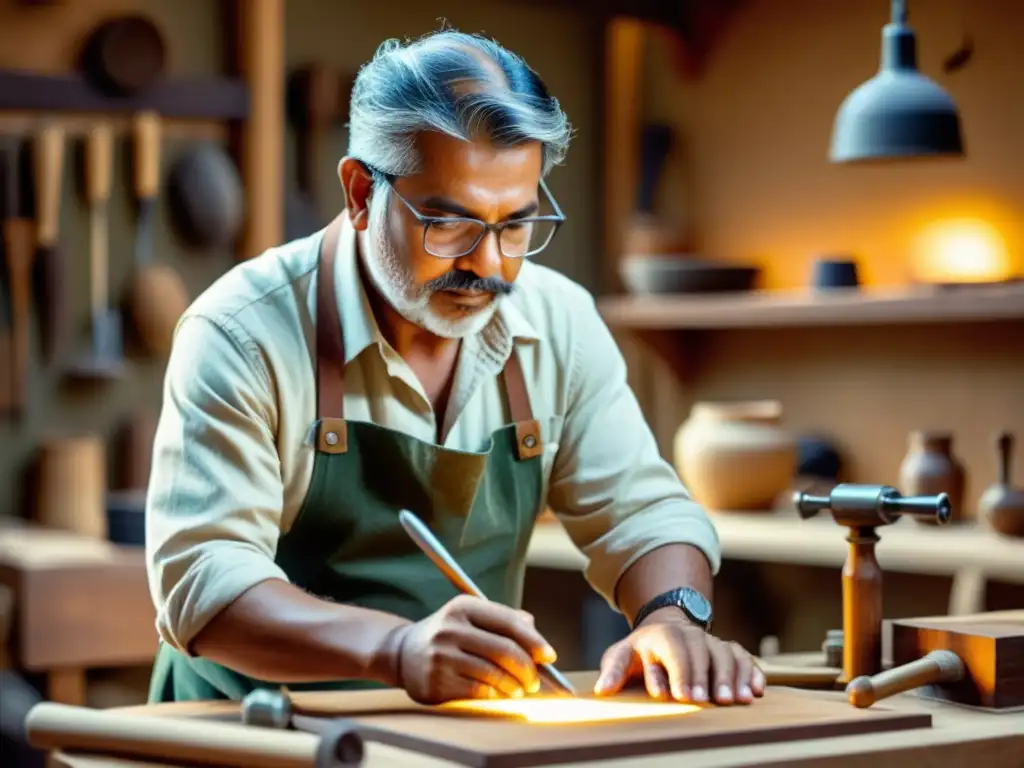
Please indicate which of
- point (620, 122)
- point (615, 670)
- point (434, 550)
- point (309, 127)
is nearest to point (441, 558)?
point (434, 550)

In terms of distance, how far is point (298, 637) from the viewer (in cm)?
218

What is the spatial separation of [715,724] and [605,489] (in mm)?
781

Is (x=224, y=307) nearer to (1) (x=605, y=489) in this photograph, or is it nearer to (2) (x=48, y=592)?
(1) (x=605, y=489)

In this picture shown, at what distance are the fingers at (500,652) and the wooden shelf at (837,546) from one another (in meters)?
1.91

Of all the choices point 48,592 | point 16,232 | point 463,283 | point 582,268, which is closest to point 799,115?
point 582,268

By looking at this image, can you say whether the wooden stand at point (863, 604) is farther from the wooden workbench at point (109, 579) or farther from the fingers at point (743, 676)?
the wooden workbench at point (109, 579)

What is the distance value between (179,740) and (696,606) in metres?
0.85

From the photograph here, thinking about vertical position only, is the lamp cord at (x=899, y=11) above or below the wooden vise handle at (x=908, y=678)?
above

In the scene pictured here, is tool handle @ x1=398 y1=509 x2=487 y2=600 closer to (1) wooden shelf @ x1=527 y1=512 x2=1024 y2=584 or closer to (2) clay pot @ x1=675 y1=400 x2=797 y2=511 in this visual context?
(1) wooden shelf @ x1=527 y1=512 x2=1024 y2=584

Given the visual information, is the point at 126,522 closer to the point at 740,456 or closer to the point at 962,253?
the point at 740,456

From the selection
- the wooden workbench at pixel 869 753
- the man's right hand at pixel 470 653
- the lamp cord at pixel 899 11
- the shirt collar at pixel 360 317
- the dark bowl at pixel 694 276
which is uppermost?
the lamp cord at pixel 899 11

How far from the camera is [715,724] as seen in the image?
6.43 feet

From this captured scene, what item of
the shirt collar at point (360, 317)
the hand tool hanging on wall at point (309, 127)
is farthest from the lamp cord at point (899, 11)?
the hand tool hanging on wall at point (309, 127)

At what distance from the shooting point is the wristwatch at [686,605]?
2424 millimetres
